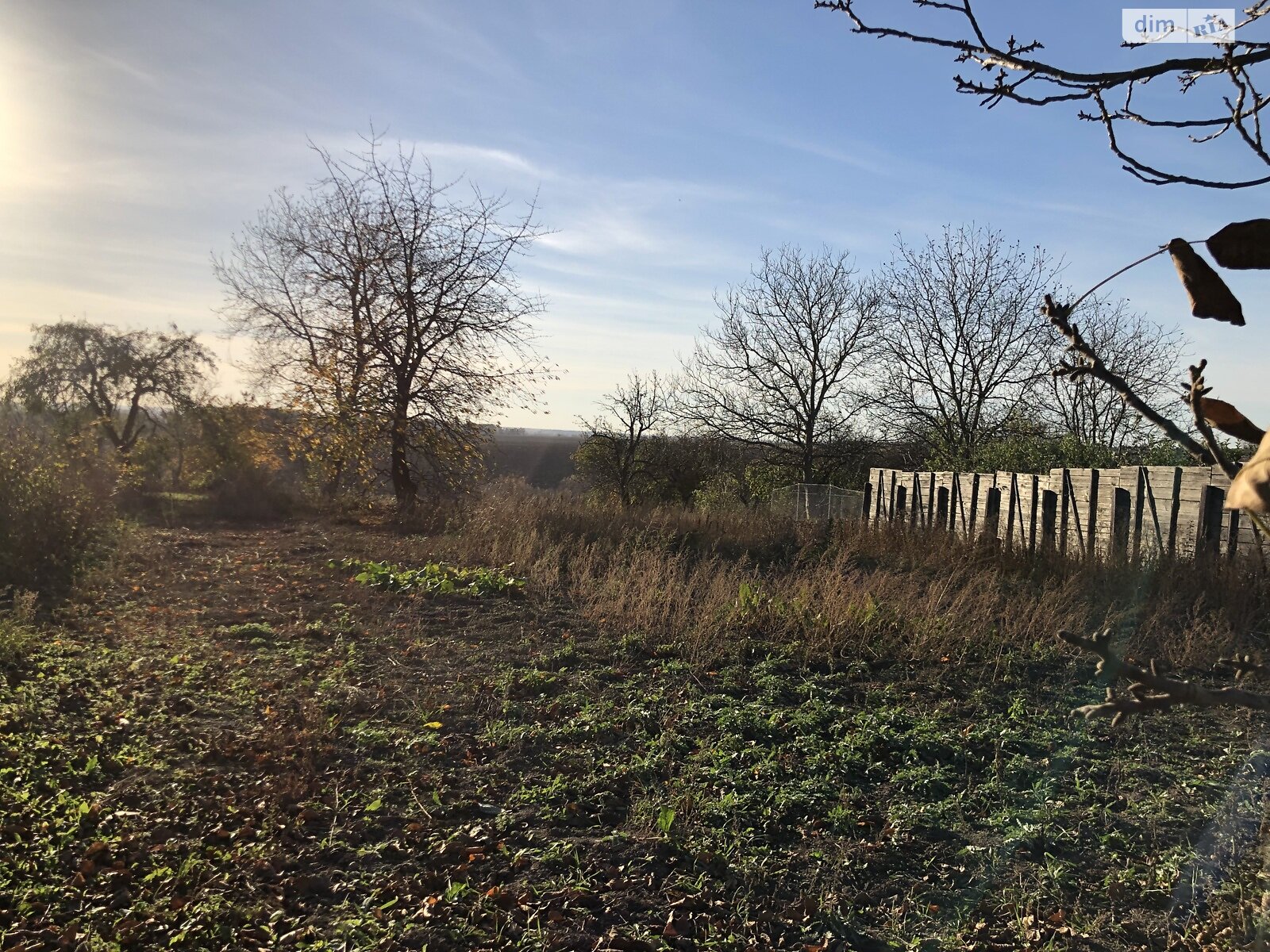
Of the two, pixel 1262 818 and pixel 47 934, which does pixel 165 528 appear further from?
pixel 1262 818

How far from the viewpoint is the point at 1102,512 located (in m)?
10.5

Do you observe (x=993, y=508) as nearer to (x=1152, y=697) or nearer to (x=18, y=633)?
(x=18, y=633)

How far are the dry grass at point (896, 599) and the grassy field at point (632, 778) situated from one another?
0.15 ft

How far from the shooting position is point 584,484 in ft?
89.0

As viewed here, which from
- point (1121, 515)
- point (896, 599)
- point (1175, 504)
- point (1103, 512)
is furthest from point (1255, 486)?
point (1103, 512)

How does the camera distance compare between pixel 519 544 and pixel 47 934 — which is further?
pixel 519 544

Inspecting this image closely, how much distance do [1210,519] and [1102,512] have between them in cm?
171

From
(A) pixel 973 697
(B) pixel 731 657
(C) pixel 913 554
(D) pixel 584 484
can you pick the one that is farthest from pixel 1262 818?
(D) pixel 584 484

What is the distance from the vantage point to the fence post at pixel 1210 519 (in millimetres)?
8742

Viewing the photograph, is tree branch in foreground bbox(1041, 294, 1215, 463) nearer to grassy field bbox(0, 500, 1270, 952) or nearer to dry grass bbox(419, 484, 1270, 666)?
grassy field bbox(0, 500, 1270, 952)

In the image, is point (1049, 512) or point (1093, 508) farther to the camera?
point (1049, 512)

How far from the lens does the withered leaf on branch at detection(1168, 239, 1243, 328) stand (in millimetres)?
855

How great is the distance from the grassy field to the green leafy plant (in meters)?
0.71

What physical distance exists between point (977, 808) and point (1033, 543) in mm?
6709
